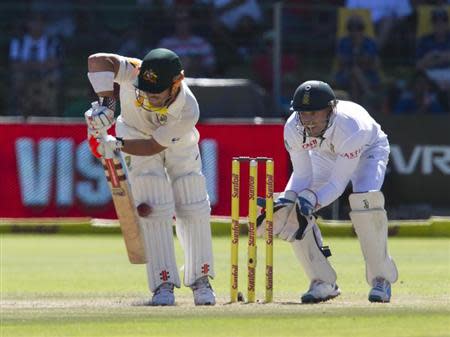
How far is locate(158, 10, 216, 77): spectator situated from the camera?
16.5 meters

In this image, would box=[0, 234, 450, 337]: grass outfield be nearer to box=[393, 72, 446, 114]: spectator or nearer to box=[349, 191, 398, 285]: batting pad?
box=[349, 191, 398, 285]: batting pad

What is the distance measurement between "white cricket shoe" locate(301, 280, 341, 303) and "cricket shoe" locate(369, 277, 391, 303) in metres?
0.29

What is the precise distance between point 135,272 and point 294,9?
6344 millimetres

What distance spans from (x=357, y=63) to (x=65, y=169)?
394cm

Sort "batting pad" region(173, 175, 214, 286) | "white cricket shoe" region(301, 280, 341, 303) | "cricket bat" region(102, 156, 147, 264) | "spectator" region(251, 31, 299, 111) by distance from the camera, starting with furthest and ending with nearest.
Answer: "spectator" region(251, 31, 299, 111) < "batting pad" region(173, 175, 214, 286) < "white cricket shoe" region(301, 280, 341, 303) < "cricket bat" region(102, 156, 147, 264)

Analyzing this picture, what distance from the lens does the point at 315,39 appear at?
16703 mm

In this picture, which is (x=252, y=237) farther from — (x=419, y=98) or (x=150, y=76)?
(x=419, y=98)

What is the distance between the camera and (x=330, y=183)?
8164 mm

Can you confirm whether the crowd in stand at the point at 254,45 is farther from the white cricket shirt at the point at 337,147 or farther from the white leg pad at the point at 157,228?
the white leg pad at the point at 157,228

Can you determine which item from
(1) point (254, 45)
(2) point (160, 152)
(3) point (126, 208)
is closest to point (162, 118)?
(2) point (160, 152)

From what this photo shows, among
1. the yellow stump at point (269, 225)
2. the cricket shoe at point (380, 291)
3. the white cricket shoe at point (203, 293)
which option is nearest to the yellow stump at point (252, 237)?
the yellow stump at point (269, 225)

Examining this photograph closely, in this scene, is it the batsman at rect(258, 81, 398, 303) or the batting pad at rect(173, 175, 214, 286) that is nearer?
the batsman at rect(258, 81, 398, 303)

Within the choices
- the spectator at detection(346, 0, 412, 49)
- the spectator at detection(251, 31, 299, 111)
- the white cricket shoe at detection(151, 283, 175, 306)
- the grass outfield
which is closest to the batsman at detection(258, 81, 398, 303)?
the grass outfield

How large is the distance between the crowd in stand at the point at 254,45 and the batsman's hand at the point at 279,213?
7689 millimetres
